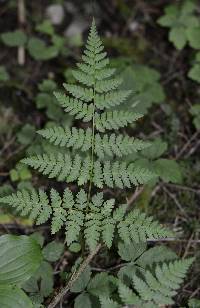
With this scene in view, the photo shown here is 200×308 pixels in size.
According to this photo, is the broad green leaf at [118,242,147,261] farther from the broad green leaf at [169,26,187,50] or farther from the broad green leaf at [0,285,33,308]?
the broad green leaf at [169,26,187,50]

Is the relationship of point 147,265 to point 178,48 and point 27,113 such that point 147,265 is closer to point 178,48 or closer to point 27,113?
point 27,113

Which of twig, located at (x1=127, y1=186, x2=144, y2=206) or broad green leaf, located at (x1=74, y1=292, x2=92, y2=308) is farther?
twig, located at (x1=127, y1=186, x2=144, y2=206)

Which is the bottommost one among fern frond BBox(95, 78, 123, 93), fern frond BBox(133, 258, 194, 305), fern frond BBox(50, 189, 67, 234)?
fern frond BBox(133, 258, 194, 305)

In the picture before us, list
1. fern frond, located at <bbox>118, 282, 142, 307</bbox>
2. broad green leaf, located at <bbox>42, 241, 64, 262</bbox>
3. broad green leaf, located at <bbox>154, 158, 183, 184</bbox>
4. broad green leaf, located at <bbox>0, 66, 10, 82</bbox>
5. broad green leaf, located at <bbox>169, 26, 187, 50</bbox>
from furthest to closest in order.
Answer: broad green leaf, located at <bbox>169, 26, 187, 50</bbox>
broad green leaf, located at <bbox>0, 66, 10, 82</bbox>
broad green leaf, located at <bbox>154, 158, 183, 184</bbox>
broad green leaf, located at <bbox>42, 241, 64, 262</bbox>
fern frond, located at <bbox>118, 282, 142, 307</bbox>

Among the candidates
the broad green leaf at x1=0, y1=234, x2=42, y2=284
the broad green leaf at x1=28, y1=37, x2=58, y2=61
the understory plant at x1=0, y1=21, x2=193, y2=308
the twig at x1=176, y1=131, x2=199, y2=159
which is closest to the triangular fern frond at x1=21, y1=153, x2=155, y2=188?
the understory plant at x1=0, y1=21, x2=193, y2=308

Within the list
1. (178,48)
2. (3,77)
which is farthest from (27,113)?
(178,48)

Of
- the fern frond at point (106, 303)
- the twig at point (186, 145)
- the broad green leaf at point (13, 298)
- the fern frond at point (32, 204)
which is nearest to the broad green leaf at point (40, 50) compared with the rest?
the twig at point (186, 145)

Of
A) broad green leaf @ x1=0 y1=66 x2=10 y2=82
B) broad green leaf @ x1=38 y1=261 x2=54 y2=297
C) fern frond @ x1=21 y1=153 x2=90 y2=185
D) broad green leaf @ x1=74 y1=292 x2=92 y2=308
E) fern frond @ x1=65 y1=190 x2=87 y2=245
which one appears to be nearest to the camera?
fern frond @ x1=65 y1=190 x2=87 y2=245
